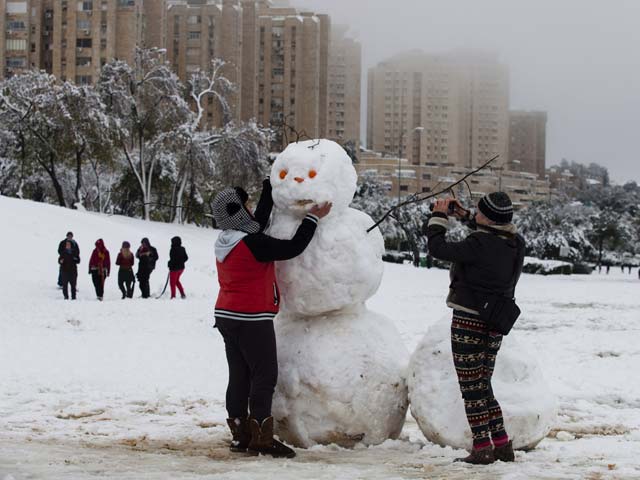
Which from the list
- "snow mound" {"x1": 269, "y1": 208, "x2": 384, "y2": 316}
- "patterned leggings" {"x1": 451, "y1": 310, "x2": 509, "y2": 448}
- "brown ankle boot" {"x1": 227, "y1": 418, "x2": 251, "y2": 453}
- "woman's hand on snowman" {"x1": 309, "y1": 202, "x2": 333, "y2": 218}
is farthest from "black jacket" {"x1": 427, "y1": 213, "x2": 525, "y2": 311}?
"brown ankle boot" {"x1": 227, "y1": 418, "x2": 251, "y2": 453}

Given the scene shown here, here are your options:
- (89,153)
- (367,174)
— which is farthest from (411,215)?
(89,153)

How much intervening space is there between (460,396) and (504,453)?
1.61 ft

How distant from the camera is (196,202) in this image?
45.5 meters

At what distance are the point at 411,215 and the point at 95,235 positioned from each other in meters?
26.4

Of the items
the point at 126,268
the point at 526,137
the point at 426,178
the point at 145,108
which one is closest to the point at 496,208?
the point at 126,268

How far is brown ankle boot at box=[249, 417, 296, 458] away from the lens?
5680 millimetres

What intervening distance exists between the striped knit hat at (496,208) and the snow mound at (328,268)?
0.99 m

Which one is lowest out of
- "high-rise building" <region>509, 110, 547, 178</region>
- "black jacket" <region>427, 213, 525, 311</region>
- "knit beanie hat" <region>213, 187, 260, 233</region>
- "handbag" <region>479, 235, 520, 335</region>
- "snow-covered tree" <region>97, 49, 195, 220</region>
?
"handbag" <region>479, 235, 520, 335</region>

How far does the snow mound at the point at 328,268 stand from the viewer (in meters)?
6.10

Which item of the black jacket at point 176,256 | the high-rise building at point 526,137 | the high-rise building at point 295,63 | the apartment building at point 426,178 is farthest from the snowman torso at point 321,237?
the high-rise building at point 526,137

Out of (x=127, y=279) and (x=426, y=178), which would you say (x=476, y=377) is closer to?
(x=127, y=279)

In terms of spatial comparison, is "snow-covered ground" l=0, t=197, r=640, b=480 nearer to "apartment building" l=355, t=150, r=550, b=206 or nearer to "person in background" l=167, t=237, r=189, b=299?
"person in background" l=167, t=237, r=189, b=299

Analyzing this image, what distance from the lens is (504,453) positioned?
217 inches

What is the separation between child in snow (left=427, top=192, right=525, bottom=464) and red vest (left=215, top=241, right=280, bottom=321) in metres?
1.13
